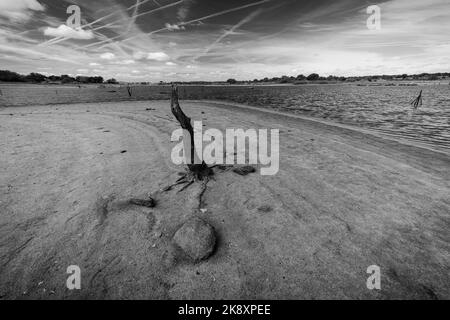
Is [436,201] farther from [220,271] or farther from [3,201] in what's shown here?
[3,201]

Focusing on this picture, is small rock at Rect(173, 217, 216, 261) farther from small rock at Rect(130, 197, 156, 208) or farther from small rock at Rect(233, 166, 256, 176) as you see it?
small rock at Rect(233, 166, 256, 176)

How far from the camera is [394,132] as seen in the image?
16.1 m

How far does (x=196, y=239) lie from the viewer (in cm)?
454

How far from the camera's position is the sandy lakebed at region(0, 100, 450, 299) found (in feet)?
12.5

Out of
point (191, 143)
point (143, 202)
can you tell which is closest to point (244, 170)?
point (191, 143)

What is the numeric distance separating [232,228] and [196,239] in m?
1.07

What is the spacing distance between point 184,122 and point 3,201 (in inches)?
226

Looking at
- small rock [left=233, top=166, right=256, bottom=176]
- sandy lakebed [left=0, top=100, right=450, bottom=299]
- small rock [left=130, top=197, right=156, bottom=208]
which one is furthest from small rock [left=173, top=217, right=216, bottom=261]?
small rock [left=233, top=166, right=256, bottom=176]

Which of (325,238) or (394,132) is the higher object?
(394,132)

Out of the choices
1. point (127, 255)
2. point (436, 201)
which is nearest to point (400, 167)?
point (436, 201)

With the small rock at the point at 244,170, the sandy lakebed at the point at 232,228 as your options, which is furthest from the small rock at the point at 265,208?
the small rock at the point at 244,170

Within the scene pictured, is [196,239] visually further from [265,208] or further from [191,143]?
[191,143]
